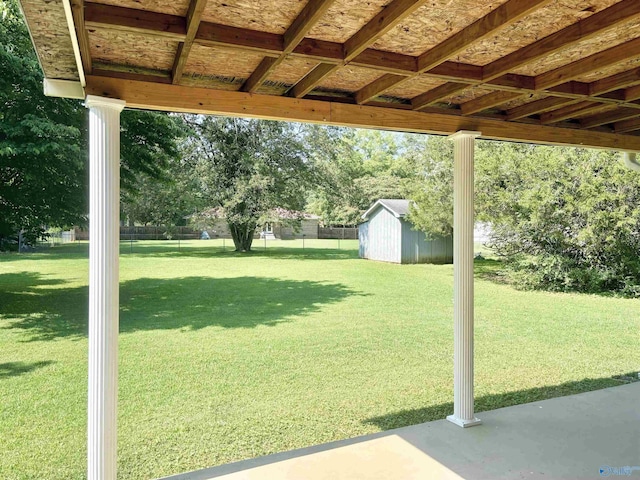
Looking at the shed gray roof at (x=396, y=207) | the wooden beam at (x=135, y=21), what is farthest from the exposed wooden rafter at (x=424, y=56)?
the shed gray roof at (x=396, y=207)

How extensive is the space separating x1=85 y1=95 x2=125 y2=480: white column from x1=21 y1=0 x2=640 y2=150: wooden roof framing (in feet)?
0.71

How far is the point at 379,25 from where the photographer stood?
68.7 inches

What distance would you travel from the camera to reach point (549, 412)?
132 inches

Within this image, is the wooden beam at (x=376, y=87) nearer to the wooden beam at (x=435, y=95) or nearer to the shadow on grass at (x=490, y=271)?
the wooden beam at (x=435, y=95)

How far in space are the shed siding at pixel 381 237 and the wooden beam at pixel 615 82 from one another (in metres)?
11.8

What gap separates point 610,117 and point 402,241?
11288 millimetres

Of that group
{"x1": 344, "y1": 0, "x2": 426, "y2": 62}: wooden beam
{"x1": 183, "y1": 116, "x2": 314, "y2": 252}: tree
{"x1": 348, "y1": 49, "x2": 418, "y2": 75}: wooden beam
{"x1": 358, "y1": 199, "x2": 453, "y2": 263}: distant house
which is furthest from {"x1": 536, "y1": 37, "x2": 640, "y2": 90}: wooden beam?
{"x1": 183, "y1": 116, "x2": 314, "y2": 252}: tree

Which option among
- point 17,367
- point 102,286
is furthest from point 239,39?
point 17,367

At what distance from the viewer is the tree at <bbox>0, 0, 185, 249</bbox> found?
282 inches

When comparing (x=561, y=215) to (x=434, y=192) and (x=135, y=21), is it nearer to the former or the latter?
(x=434, y=192)

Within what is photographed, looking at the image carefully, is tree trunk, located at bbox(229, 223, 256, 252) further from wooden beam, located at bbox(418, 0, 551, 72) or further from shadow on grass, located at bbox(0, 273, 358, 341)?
wooden beam, located at bbox(418, 0, 551, 72)

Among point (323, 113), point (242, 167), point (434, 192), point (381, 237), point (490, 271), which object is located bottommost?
point (490, 271)

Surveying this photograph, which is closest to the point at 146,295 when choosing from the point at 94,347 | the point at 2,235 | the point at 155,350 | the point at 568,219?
the point at 2,235

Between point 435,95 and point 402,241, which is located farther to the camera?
point 402,241
